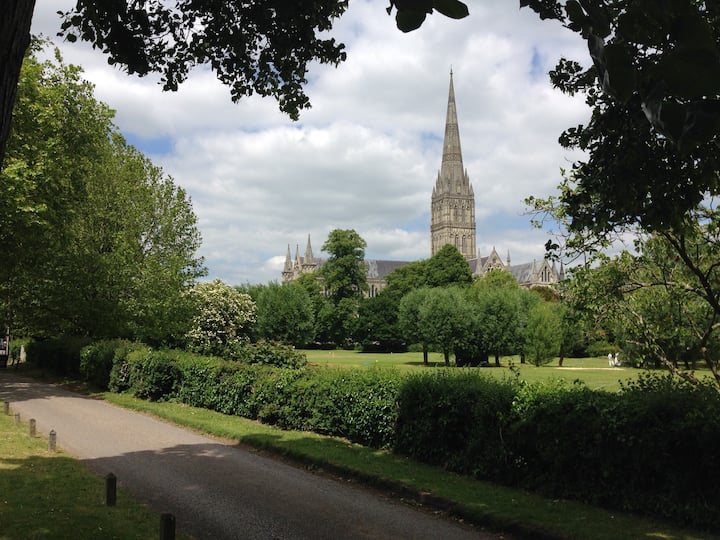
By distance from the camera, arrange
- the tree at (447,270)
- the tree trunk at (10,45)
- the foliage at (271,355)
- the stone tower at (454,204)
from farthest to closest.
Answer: the stone tower at (454,204), the tree at (447,270), the foliage at (271,355), the tree trunk at (10,45)

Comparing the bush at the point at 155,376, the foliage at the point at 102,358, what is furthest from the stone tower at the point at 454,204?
the bush at the point at 155,376

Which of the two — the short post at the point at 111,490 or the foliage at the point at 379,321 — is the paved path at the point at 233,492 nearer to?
the short post at the point at 111,490

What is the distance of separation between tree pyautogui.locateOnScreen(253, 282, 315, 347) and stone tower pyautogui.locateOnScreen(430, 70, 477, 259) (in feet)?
276

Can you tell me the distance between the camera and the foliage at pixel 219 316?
34.3 metres

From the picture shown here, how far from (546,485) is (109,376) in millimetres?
20787

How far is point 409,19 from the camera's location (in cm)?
217

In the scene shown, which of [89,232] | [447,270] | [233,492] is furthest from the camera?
[447,270]

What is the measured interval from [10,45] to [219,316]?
33.9 metres

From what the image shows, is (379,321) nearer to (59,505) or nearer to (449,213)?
(59,505)

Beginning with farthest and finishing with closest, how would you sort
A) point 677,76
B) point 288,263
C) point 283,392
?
1. point 288,263
2. point 283,392
3. point 677,76

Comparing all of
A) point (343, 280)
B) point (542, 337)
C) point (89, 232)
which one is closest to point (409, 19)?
point (89, 232)

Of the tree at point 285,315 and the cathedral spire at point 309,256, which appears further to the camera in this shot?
the cathedral spire at point 309,256

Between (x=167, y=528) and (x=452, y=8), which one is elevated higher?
(x=452, y=8)

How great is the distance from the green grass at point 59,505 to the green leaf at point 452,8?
7.41m
